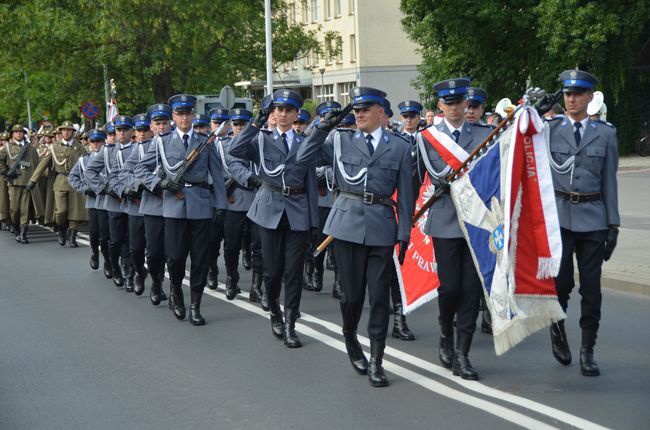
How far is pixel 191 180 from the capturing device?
10.6m

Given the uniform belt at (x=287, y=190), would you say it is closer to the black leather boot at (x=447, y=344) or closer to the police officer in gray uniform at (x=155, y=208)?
the police officer in gray uniform at (x=155, y=208)

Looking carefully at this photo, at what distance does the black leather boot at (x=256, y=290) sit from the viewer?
38.7ft

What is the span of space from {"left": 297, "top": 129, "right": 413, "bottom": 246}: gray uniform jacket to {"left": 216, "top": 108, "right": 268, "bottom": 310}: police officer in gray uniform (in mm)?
3590

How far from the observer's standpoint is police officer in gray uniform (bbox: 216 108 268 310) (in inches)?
461

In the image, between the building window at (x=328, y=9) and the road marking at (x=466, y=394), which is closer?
the road marking at (x=466, y=394)

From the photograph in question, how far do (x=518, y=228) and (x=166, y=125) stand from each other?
4.56 m

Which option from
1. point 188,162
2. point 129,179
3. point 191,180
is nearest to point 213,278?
point 129,179

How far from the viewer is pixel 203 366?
8438mm

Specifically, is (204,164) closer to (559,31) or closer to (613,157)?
(613,157)

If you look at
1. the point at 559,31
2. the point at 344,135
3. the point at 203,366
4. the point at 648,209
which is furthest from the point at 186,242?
the point at 559,31

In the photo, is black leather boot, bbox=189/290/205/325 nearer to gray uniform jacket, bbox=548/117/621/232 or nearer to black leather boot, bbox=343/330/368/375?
black leather boot, bbox=343/330/368/375

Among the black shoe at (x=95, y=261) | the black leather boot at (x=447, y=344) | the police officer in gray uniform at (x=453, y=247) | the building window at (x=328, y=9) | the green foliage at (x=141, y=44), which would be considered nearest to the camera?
the police officer in gray uniform at (x=453, y=247)

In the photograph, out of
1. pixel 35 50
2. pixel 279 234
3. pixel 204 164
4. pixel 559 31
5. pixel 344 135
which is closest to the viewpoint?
pixel 344 135

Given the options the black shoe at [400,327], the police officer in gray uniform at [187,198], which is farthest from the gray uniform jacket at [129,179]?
the black shoe at [400,327]
